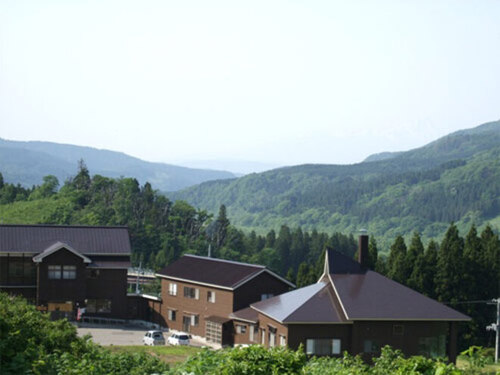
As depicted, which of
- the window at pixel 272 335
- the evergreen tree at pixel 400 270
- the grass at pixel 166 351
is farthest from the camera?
the evergreen tree at pixel 400 270

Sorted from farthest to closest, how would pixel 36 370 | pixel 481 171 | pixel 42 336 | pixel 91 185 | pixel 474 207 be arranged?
pixel 481 171, pixel 474 207, pixel 91 185, pixel 42 336, pixel 36 370

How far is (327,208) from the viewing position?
636ft

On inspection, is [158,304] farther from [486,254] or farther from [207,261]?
[486,254]

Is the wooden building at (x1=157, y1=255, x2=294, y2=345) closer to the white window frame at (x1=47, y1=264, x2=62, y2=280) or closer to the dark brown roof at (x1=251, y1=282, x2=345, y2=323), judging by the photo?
the white window frame at (x1=47, y1=264, x2=62, y2=280)

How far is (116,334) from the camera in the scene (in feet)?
109

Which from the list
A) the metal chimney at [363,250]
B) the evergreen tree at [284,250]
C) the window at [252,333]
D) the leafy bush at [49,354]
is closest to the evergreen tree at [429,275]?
the metal chimney at [363,250]

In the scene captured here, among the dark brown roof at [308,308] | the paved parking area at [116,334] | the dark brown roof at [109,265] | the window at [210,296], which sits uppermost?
the dark brown roof at [109,265]

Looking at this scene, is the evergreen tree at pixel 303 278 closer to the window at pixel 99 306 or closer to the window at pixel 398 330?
the window at pixel 99 306

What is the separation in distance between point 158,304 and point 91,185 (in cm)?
3719

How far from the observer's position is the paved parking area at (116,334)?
31.1 metres

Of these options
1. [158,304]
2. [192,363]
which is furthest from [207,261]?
[192,363]

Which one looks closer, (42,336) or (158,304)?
(42,336)

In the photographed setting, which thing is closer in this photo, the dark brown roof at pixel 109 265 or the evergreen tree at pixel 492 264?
the evergreen tree at pixel 492 264

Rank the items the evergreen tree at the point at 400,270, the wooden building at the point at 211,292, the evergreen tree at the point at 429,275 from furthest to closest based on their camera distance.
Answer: the evergreen tree at the point at 400,270 → the evergreen tree at the point at 429,275 → the wooden building at the point at 211,292
